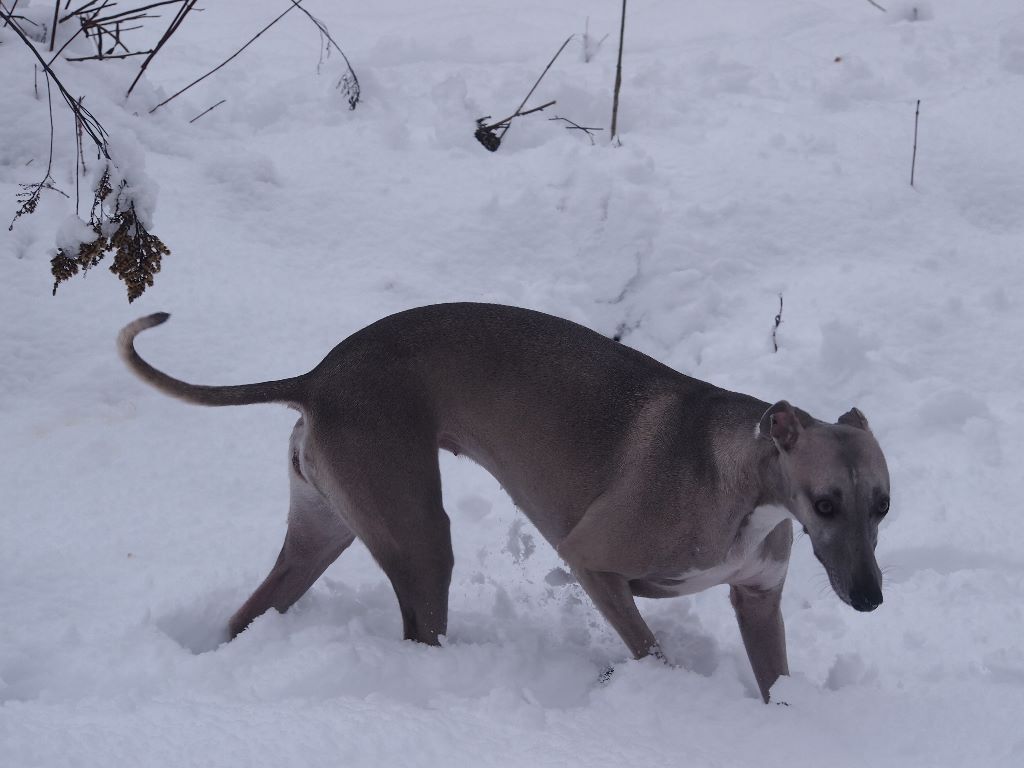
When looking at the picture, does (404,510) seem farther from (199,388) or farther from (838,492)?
(838,492)

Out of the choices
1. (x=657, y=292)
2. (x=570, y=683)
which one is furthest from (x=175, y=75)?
(x=570, y=683)

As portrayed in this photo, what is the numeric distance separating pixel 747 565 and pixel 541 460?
0.73 metres

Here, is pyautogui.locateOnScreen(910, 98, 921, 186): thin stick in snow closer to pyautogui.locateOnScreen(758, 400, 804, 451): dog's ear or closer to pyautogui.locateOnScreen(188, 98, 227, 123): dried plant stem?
pyautogui.locateOnScreen(758, 400, 804, 451): dog's ear

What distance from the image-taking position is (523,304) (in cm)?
566

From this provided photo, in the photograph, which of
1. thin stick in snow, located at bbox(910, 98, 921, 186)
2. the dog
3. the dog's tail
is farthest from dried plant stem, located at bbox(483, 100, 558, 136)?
the dog's tail

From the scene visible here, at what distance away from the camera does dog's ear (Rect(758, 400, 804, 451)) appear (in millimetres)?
3221

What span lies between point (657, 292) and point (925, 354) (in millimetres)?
1273

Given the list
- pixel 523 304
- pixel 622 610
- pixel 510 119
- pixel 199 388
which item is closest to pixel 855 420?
pixel 622 610

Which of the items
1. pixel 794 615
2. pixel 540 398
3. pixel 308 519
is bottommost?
pixel 794 615

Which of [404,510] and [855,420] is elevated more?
[855,420]

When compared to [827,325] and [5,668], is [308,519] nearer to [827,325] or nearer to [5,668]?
[5,668]

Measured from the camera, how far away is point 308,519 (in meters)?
3.88

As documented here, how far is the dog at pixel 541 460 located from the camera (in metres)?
3.49

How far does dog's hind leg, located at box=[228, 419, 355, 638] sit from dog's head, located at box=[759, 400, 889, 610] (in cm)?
153
